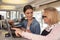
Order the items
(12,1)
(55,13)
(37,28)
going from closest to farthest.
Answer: (55,13), (37,28), (12,1)

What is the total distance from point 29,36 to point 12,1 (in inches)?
136

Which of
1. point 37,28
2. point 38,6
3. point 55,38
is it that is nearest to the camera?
point 55,38

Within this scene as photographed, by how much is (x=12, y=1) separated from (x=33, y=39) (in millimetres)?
3523

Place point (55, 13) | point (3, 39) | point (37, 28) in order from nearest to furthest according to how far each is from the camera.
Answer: point (55, 13)
point (3, 39)
point (37, 28)

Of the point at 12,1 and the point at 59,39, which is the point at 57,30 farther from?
the point at 12,1

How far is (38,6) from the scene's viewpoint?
24.8 ft

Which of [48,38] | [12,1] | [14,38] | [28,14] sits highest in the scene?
[12,1]

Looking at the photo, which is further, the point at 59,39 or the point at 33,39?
the point at 33,39

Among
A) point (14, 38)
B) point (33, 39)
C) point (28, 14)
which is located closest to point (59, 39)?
point (33, 39)

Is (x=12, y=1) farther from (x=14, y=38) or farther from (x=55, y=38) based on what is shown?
(x=55, y=38)

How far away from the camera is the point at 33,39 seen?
1317mm

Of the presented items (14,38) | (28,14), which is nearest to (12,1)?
(28,14)

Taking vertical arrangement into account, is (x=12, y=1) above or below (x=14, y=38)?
above

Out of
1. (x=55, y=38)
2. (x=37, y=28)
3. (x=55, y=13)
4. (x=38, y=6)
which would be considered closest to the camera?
(x=55, y=38)
